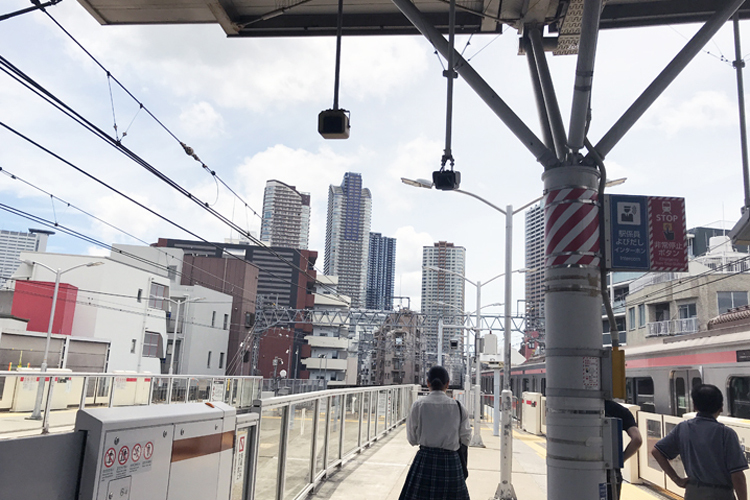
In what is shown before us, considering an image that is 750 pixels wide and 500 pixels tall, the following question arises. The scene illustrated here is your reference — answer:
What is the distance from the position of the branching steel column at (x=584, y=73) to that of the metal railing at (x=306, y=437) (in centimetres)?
341

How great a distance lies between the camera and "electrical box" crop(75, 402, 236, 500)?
261 centimetres

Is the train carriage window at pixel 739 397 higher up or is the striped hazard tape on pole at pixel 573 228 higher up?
the striped hazard tape on pole at pixel 573 228

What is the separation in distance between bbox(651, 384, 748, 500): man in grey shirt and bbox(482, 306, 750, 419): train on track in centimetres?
384

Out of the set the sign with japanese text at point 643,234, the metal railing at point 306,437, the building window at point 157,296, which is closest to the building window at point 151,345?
the building window at point 157,296

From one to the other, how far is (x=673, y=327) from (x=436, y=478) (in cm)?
4176

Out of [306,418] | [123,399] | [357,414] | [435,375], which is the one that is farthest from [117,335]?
[435,375]

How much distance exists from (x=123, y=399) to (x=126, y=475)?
16.3 m

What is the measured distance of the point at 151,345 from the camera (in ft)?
155

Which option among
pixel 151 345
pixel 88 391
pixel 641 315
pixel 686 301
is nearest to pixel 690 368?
pixel 88 391

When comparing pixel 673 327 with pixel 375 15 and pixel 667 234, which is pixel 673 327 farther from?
pixel 667 234

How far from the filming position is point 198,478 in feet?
11.3

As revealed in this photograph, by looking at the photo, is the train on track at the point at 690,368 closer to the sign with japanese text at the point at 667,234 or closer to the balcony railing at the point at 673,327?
the sign with japanese text at the point at 667,234

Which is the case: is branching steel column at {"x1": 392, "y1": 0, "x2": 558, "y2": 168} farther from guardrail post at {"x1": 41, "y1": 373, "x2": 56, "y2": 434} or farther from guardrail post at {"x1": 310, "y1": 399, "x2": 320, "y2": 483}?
guardrail post at {"x1": 41, "y1": 373, "x2": 56, "y2": 434}

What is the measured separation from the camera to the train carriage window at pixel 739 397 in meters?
10.8
